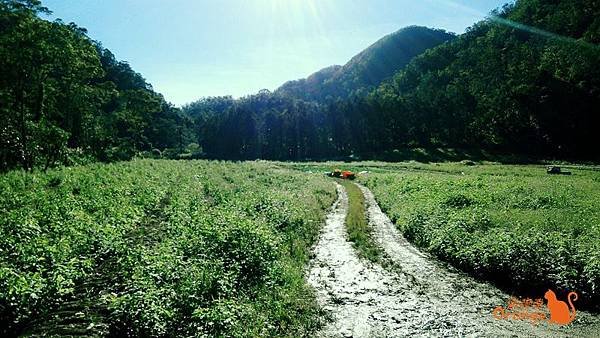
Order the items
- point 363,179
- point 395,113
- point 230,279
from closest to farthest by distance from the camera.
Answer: point 230,279 < point 363,179 < point 395,113

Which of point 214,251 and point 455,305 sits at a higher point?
point 214,251

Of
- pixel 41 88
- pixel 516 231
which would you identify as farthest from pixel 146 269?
pixel 41 88

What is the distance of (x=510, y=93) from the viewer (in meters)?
105

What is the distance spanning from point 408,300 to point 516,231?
26.8 ft

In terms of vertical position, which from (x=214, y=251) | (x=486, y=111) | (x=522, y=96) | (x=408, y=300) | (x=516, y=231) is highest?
(x=522, y=96)

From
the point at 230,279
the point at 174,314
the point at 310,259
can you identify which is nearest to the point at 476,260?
the point at 310,259

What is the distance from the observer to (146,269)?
13.0 meters

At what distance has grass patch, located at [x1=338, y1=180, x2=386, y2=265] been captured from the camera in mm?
22344

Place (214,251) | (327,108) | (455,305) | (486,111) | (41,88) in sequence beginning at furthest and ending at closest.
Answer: (327,108) → (486,111) → (41,88) → (214,251) → (455,305)

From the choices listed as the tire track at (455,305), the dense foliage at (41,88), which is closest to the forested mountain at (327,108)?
the dense foliage at (41,88)

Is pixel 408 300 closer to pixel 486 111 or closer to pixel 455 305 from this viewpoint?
pixel 455 305

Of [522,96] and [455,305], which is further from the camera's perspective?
[522,96]

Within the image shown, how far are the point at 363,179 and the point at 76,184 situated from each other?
40.1 meters

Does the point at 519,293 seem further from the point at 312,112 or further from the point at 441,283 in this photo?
the point at 312,112
